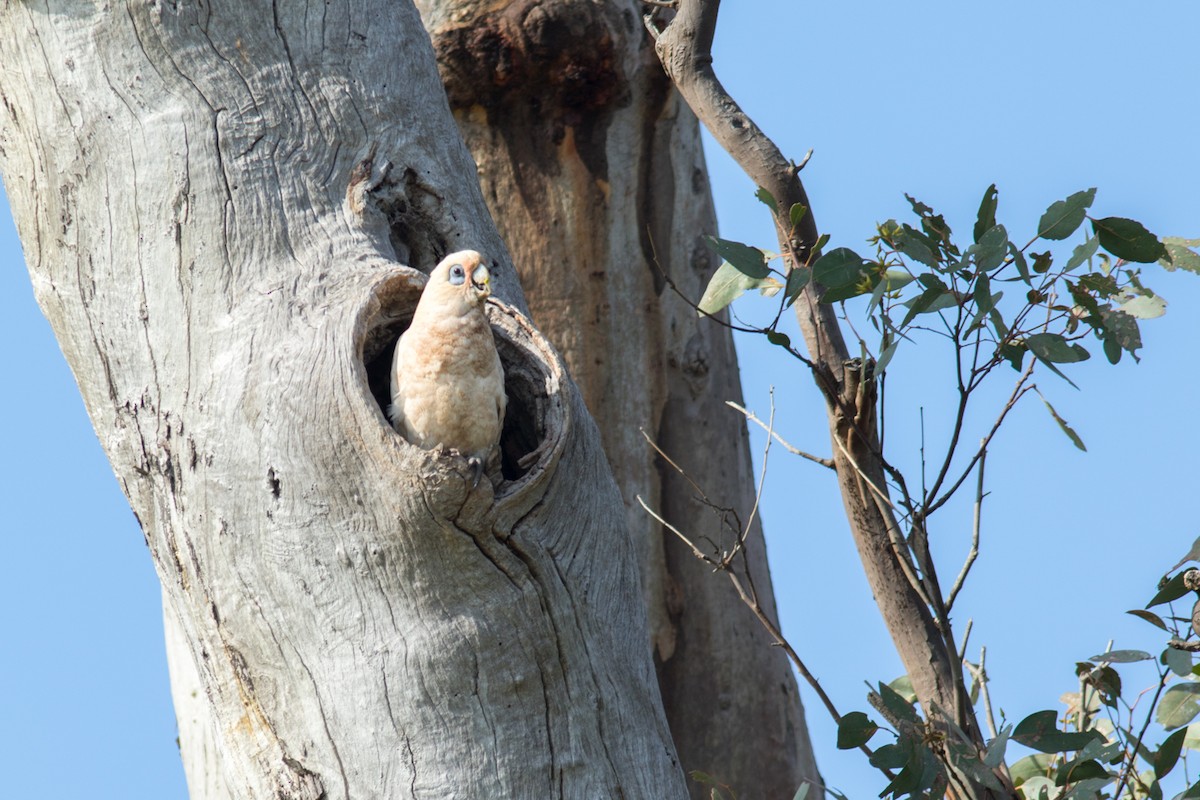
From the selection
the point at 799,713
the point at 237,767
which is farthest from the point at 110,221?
the point at 799,713

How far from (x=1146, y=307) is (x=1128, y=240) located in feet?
1.09

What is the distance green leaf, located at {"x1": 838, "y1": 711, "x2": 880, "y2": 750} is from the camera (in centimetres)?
207

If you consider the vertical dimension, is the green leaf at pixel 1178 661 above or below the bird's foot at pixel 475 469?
below

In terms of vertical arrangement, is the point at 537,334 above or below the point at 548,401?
above

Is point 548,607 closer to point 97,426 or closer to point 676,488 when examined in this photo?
point 97,426

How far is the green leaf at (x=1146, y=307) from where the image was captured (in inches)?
92.8

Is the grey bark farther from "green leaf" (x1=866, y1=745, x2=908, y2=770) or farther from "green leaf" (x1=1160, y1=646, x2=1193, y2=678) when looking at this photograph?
"green leaf" (x1=1160, y1=646, x2=1193, y2=678)

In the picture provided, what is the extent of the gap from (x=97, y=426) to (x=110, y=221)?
1.17ft

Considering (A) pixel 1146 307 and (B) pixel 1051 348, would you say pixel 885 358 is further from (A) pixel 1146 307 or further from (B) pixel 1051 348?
(A) pixel 1146 307

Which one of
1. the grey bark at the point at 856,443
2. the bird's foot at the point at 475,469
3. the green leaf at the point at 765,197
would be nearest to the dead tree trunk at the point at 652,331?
the grey bark at the point at 856,443

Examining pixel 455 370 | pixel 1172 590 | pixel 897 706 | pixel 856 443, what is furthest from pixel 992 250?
pixel 455 370

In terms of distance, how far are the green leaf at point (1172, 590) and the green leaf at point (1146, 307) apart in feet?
1.90

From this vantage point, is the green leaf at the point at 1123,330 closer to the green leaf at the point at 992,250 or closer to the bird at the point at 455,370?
the green leaf at the point at 992,250

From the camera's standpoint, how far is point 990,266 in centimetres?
197
